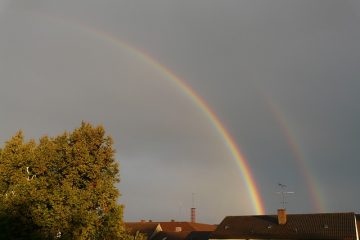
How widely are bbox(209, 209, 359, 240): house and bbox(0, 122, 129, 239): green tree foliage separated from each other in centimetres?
4152

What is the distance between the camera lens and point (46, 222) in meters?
28.6

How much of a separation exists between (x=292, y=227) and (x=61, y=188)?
4732 cm

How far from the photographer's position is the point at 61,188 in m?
29.6

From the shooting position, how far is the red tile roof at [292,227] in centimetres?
6400

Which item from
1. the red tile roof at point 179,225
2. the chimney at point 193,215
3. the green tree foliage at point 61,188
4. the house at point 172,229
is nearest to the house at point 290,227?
the house at point 172,229

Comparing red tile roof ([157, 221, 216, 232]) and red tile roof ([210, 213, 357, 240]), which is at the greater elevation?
red tile roof ([157, 221, 216, 232])

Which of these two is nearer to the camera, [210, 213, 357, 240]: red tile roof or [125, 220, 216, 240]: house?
[210, 213, 357, 240]: red tile roof

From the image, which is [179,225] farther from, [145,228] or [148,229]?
[148,229]

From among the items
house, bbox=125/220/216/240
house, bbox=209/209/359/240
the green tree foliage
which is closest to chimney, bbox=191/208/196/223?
house, bbox=125/220/216/240

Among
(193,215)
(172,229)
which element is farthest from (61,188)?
(193,215)

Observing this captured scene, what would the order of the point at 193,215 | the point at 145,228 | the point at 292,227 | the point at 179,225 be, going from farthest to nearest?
1. the point at 193,215
2. the point at 179,225
3. the point at 145,228
4. the point at 292,227

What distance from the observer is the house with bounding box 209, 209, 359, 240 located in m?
63.9

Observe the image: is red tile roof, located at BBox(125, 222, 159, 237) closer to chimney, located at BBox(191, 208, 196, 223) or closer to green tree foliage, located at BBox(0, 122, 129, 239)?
chimney, located at BBox(191, 208, 196, 223)

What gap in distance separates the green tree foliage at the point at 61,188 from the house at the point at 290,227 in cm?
4152
